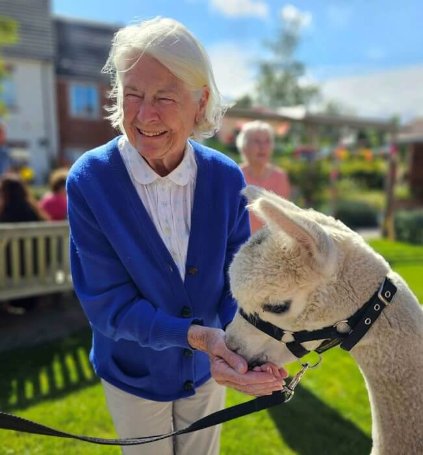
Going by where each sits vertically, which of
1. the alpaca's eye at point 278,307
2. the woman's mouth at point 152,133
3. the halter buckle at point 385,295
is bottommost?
the alpaca's eye at point 278,307

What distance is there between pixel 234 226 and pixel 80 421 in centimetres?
250

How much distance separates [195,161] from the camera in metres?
1.91

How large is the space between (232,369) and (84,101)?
2493cm

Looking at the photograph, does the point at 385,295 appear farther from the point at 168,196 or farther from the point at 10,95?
the point at 10,95

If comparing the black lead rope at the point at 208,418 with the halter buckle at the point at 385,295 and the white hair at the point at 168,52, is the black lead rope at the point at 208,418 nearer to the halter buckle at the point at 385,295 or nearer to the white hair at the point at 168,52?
the halter buckle at the point at 385,295

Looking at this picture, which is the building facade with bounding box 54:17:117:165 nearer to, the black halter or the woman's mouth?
the woman's mouth

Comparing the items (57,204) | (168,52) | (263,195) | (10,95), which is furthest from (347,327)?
(10,95)

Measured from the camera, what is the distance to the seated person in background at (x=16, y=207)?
5.69 metres

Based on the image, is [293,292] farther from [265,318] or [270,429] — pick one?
[270,429]

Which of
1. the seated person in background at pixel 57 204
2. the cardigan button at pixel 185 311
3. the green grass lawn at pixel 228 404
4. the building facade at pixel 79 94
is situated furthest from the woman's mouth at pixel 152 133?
the building facade at pixel 79 94

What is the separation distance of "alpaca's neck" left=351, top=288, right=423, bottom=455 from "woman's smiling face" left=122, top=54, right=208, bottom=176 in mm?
1007

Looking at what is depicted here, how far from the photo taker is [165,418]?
1.92m

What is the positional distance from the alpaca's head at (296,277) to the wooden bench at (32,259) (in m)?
4.26

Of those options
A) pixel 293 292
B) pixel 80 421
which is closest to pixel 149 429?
pixel 293 292
